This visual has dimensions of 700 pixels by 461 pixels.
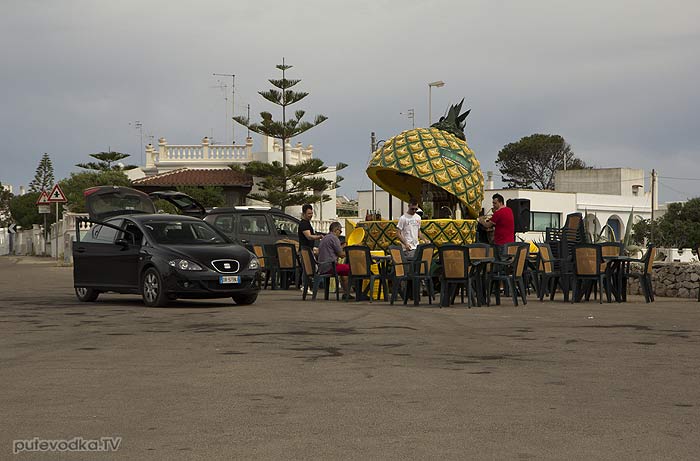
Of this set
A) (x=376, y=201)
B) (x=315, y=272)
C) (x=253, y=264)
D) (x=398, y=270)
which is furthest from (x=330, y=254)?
(x=376, y=201)

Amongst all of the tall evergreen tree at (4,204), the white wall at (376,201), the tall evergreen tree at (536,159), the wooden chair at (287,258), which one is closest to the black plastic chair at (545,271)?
the wooden chair at (287,258)

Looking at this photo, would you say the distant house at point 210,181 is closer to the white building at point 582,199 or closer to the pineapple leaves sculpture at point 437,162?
the white building at point 582,199

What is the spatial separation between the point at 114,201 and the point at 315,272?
7.00m

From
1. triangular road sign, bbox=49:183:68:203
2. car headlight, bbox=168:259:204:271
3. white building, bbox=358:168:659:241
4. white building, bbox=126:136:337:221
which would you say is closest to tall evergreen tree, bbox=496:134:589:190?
white building, bbox=358:168:659:241

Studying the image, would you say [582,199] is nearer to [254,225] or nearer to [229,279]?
[254,225]

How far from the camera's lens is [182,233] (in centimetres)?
1884

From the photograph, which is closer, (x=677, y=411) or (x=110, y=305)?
(x=677, y=411)

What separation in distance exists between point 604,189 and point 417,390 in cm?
9276

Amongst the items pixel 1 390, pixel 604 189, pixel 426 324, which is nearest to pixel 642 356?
pixel 426 324

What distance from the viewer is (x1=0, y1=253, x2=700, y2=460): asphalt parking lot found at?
643cm

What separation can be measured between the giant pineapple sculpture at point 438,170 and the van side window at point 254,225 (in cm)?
358

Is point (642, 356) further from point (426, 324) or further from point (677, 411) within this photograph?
point (426, 324)

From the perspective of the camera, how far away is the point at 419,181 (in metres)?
25.7

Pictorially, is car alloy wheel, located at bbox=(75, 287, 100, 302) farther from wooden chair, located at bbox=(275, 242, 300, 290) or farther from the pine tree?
the pine tree
